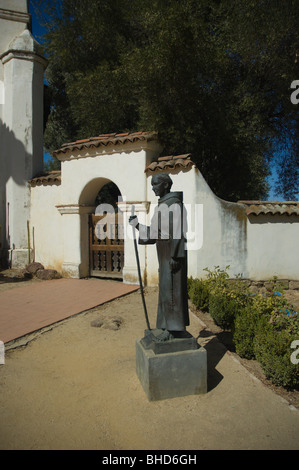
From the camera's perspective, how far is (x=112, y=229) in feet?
29.7

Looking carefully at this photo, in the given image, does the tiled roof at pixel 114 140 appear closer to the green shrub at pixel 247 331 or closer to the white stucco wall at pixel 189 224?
Answer: the white stucco wall at pixel 189 224

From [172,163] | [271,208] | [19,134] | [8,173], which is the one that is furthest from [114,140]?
[8,173]

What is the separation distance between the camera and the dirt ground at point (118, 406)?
281 cm

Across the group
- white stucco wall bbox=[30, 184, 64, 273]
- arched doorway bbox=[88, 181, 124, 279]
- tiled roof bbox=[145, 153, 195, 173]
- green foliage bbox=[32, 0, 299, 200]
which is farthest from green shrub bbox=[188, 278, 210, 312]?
white stucco wall bbox=[30, 184, 64, 273]

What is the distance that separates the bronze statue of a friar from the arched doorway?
5.24 m

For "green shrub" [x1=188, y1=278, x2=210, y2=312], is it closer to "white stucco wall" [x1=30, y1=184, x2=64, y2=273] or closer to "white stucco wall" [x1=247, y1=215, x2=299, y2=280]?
"white stucco wall" [x1=247, y1=215, x2=299, y2=280]

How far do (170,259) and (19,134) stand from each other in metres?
9.36

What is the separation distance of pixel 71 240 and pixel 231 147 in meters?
6.12

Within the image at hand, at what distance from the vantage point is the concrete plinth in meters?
3.35

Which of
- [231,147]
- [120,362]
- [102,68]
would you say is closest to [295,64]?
[231,147]

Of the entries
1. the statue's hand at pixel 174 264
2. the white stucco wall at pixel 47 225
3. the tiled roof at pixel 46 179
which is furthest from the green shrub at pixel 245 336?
the tiled roof at pixel 46 179

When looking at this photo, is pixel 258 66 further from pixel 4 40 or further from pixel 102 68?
pixel 4 40

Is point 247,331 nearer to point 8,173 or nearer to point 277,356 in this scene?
point 277,356

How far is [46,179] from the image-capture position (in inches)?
391
